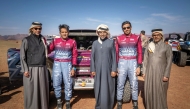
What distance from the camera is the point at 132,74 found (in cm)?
393

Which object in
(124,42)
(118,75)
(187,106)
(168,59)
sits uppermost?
(124,42)

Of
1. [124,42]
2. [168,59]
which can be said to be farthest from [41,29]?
[168,59]

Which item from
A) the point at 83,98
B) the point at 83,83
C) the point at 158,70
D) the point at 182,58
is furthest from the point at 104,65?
the point at 182,58

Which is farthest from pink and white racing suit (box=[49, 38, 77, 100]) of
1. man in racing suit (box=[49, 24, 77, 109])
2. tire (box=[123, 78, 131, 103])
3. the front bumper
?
tire (box=[123, 78, 131, 103])

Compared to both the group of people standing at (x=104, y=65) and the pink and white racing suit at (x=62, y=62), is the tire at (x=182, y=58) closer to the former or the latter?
the group of people standing at (x=104, y=65)

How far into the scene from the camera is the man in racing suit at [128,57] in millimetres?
3910

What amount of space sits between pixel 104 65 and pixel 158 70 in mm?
1225

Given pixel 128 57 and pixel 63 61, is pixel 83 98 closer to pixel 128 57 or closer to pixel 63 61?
pixel 63 61

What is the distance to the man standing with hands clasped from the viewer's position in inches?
141

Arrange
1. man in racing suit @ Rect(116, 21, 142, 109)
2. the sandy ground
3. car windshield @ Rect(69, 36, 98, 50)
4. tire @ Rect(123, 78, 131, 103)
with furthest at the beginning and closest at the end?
car windshield @ Rect(69, 36, 98, 50) → the sandy ground → tire @ Rect(123, 78, 131, 103) → man in racing suit @ Rect(116, 21, 142, 109)

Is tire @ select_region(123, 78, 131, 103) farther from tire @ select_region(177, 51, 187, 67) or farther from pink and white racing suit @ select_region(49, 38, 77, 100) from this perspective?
tire @ select_region(177, 51, 187, 67)

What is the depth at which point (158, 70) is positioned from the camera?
3.61 meters

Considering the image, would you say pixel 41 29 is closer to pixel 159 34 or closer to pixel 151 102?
pixel 159 34

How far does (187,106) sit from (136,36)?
2491 millimetres
